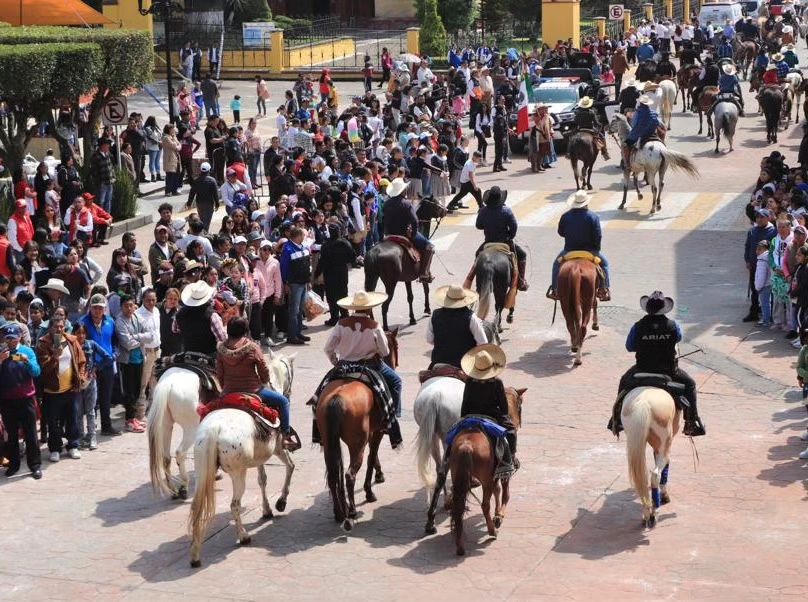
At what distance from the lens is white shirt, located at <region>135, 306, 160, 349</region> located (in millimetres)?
15766

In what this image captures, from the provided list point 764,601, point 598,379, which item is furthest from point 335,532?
point 598,379

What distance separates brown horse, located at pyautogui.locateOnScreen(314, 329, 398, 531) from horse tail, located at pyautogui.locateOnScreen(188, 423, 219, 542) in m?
1.04

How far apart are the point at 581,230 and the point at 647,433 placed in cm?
653

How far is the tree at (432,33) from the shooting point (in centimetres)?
5297

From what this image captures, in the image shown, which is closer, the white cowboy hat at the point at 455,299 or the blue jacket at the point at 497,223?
the white cowboy hat at the point at 455,299

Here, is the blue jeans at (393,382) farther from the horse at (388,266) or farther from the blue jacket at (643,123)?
the blue jacket at (643,123)

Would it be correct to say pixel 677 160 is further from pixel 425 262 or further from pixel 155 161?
pixel 155 161

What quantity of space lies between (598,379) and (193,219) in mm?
6114

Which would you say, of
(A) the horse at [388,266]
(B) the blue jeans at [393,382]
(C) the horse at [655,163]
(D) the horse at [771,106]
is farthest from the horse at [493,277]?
(D) the horse at [771,106]

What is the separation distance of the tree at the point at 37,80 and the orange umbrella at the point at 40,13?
253 inches

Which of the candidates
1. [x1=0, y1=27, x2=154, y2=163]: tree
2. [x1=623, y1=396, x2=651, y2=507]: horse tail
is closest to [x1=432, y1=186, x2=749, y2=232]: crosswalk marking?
[x1=0, y1=27, x2=154, y2=163]: tree

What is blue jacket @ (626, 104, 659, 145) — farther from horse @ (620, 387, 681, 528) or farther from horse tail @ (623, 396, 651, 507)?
horse tail @ (623, 396, 651, 507)

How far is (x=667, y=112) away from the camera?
122ft

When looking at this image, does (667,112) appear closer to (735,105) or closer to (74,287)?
(735,105)
